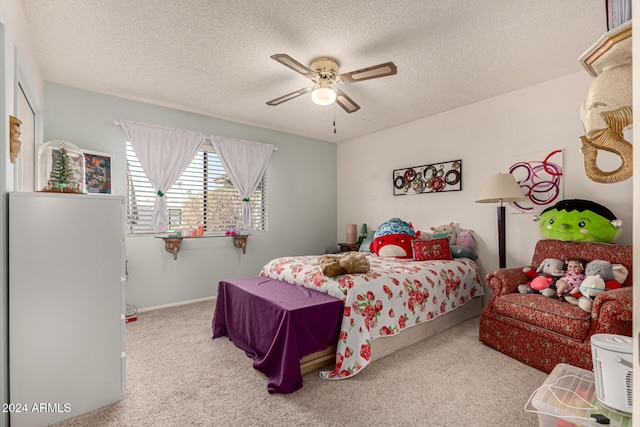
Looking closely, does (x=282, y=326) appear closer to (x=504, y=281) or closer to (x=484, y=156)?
(x=504, y=281)

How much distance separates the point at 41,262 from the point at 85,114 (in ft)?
8.07

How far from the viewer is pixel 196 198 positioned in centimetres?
429

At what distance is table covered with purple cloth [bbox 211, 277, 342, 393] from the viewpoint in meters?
2.10

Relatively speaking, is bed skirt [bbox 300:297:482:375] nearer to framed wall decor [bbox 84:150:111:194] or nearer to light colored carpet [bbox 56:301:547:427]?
light colored carpet [bbox 56:301:547:427]

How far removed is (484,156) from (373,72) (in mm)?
2096

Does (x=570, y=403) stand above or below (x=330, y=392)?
above

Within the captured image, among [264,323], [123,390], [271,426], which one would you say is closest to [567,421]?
[271,426]

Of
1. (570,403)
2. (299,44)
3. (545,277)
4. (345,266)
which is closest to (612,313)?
(545,277)

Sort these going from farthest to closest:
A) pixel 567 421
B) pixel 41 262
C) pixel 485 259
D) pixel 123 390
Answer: pixel 485 259 → pixel 123 390 → pixel 41 262 → pixel 567 421

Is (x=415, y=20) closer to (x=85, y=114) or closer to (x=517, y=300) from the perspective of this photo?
Answer: (x=517, y=300)

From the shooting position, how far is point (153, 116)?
3.93m

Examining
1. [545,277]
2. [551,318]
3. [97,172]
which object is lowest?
[551,318]

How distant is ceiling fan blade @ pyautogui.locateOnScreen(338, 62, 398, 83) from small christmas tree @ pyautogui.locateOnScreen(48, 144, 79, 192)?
2.07 metres

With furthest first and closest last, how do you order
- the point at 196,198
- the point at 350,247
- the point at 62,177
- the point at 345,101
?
the point at 350,247 < the point at 196,198 < the point at 345,101 < the point at 62,177
